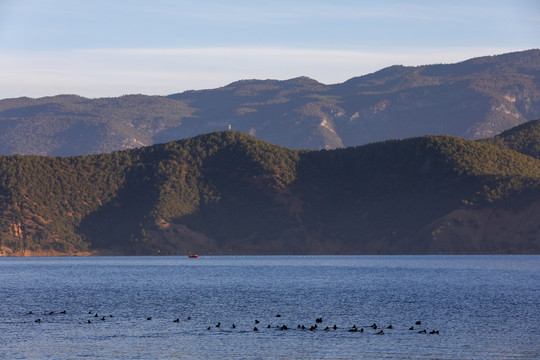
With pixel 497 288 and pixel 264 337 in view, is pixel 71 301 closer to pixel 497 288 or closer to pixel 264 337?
pixel 264 337

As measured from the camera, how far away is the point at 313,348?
6475cm

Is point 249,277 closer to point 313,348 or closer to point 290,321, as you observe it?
point 290,321

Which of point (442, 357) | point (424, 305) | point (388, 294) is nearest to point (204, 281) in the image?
point (388, 294)

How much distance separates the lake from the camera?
64.0 metres

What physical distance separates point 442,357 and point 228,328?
73.5 feet

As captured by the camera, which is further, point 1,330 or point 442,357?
point 1,330

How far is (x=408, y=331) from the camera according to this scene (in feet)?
241

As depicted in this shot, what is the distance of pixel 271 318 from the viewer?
84.4 meters

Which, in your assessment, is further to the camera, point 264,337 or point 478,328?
point 478,328

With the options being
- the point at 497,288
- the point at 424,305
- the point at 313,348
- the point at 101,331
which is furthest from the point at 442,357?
the point at 497,288

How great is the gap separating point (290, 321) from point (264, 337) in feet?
36.8

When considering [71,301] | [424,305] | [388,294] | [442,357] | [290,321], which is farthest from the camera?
[388,294]

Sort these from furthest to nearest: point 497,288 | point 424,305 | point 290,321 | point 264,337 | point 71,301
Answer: point 497,288 < point 71,301 < point 424,305 < point 290,321 < point 264,337

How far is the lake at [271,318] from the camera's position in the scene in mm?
63969
